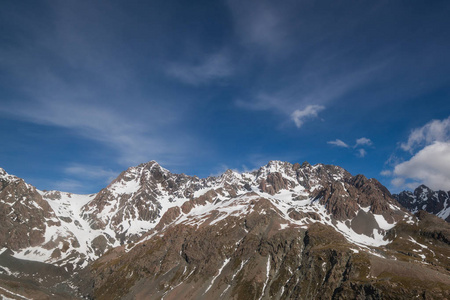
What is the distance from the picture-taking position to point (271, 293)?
7726 inches

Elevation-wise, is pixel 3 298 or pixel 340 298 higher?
pixel 340 298

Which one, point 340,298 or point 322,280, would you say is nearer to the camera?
point 340,298

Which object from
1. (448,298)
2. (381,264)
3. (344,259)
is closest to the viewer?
(448,298)

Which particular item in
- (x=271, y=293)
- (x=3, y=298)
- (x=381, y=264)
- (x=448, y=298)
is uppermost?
(x=381, y=264)

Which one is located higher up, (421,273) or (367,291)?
(421,273)

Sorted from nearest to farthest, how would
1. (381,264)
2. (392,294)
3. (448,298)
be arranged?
(448,298) → (392,294) → (381,264)

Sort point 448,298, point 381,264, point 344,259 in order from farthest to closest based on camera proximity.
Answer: point 344,259
point 381,264
point 448,298

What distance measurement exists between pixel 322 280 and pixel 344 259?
67.7 ft

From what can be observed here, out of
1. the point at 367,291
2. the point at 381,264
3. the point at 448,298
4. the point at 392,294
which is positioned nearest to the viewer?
the point at 448,298

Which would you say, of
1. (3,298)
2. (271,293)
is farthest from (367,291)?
(3,298)

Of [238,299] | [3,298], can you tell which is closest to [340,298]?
[238,299]

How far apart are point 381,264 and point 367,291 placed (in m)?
30.7

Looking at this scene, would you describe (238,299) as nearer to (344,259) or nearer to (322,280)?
(322,280)

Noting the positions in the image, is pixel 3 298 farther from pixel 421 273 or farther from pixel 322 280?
pixel 421 273
